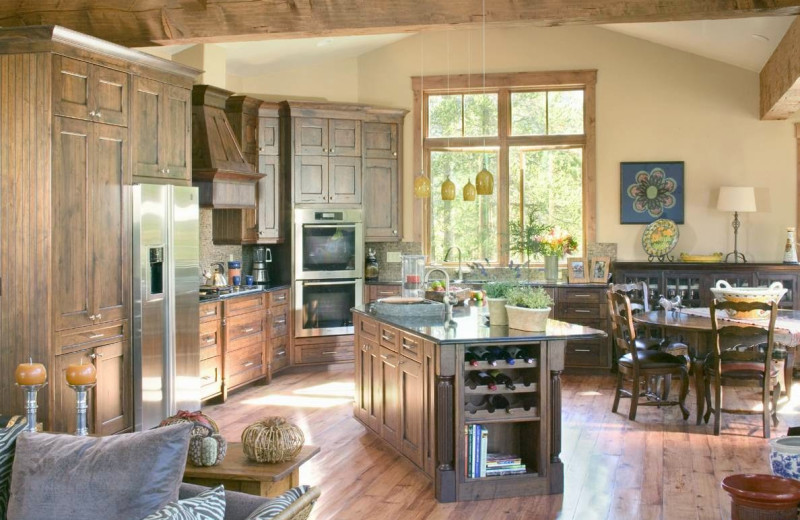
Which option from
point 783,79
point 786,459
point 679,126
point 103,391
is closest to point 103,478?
point 786,459

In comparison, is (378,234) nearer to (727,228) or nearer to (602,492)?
(727,228)

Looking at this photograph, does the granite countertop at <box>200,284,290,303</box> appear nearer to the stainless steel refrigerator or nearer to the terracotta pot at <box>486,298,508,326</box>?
the stainless steel refrigerator

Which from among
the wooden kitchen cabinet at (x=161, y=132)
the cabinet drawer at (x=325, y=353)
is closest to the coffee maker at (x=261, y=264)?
the cabinet drawer at (x=325, y=353)

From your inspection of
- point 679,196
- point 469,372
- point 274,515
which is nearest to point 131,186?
point 469,372

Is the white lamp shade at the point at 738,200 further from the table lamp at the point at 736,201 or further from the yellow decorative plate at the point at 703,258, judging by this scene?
the yellow decorative plate at the point at 703,258

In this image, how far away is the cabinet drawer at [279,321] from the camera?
8.28 meters

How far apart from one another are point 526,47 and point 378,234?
2527 millimetres

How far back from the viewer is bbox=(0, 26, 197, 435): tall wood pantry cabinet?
5094 millimetres

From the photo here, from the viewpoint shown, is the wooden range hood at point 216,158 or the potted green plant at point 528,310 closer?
the potted green plant at point 528,310

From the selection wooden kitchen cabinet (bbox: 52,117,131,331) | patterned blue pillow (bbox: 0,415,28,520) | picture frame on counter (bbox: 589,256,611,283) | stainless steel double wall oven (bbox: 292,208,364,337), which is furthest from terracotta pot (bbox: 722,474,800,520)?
stainless steel double wall oven (bbox: 292,208,364,337)

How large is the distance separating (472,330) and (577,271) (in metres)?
4.25

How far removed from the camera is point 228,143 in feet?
25.6

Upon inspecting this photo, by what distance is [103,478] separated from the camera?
2314 mm

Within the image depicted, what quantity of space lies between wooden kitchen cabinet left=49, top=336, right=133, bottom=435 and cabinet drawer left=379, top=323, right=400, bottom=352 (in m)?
1.68
